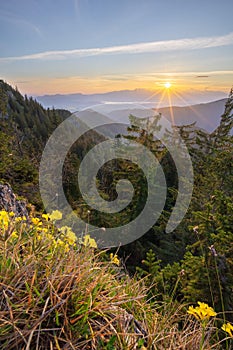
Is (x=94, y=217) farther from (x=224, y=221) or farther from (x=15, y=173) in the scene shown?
(x=224, y=221)

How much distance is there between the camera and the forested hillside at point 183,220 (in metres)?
6.80

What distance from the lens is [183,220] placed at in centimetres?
1702

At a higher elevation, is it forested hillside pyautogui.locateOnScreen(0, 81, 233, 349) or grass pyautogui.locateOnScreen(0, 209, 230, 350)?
grass pyautogui.locateOnScreen(0, 209, 230, 350)

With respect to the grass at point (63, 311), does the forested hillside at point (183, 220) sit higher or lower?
lower

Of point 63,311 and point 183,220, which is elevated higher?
point 63,311

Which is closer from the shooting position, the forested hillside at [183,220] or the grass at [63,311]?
the grass at [63,311]

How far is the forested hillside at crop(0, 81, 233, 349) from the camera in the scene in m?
6.80

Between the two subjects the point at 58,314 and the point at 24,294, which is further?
the point at 24,294

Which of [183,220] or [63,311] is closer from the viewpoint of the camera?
[63,311]

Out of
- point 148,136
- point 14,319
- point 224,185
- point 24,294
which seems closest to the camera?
point 14,319

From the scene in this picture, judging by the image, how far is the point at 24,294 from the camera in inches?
70.5

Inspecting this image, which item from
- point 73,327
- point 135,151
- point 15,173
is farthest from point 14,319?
point 135,151

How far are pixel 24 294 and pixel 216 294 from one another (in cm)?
Answer: 661

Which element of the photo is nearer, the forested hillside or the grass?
the grass
